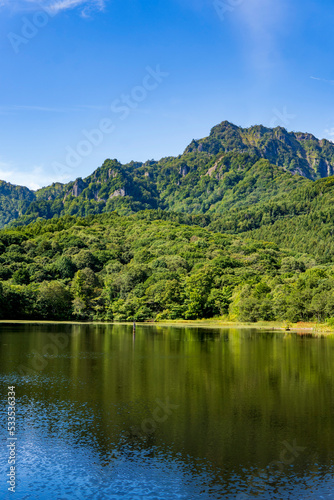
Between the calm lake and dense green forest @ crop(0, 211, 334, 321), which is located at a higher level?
dense green forest @ crop(0, 211, 334, 321)

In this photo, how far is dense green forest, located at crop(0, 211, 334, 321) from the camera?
109375 mm

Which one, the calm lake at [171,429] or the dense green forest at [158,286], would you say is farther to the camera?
the dense green forest at [158,286]

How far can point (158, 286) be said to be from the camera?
133 metres

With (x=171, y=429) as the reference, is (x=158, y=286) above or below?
above

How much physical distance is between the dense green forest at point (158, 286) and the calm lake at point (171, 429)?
2420 inches

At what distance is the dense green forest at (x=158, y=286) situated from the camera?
109375 millimetres

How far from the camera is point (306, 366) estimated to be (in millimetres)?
44719

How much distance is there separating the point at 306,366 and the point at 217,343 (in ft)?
77.2

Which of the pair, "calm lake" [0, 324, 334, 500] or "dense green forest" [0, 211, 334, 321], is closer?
"calm lake" [0, 324, 334, 500]

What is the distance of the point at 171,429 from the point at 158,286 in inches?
4276

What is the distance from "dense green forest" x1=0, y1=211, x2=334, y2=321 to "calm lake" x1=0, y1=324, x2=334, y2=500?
6147 cm

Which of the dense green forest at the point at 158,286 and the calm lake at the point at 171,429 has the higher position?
the dense green forest at the point at 158,286

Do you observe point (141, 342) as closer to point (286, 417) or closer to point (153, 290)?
point (286, 417)

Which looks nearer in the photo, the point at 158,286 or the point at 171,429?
the point at 171,429
